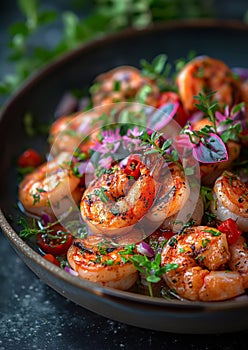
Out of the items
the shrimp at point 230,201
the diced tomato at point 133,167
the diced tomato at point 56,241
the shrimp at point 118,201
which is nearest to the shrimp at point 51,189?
the diced tomato at point 56,241

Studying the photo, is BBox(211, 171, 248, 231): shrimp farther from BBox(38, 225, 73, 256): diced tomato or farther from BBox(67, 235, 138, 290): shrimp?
BBox(38, 225, 73, 256): diced tomato

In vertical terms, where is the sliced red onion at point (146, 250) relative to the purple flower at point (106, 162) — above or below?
below

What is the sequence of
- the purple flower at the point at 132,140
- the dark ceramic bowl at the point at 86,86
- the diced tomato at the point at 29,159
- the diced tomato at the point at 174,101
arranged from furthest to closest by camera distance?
the diced tomato at the point at 29,159
the diced tomato at the point at 174,101
the purple flower at the point at 132,140
the dark ceramic bowl at the point at 86,86

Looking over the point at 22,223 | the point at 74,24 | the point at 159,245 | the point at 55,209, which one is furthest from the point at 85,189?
the point at 74,24

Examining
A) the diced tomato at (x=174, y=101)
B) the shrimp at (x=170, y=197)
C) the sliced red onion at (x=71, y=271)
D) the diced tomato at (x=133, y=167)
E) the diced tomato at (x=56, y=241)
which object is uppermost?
the diced tomato at (x=133, y=167)

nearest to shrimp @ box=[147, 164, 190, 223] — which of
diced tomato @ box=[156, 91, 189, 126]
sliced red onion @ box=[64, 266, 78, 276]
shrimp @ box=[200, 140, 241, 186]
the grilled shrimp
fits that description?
shrimp @ box=[200, 140, 241, 186]

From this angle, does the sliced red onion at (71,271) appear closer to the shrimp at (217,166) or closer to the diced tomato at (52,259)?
the diced tomato at (52,259)
